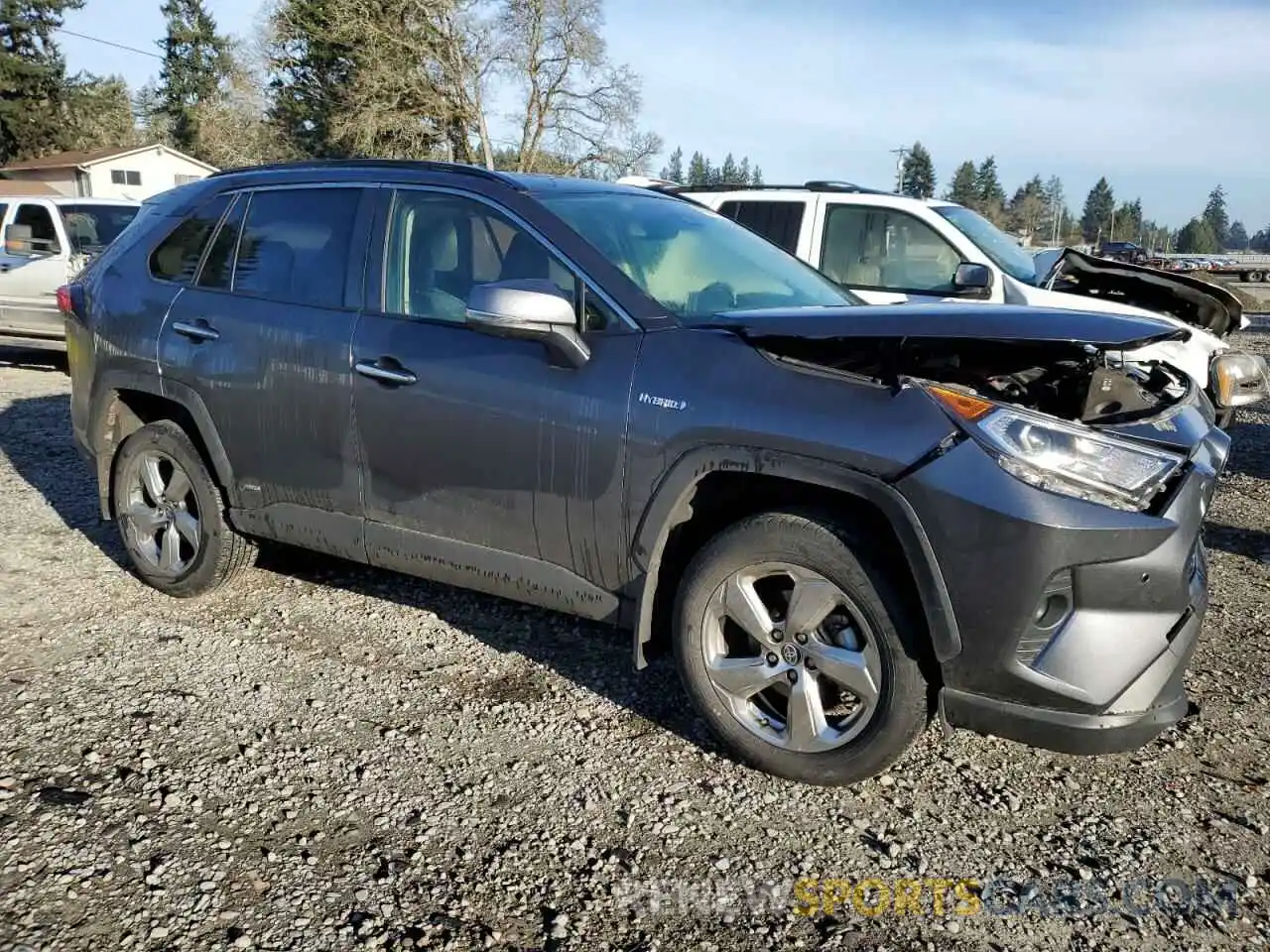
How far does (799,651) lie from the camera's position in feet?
9.72

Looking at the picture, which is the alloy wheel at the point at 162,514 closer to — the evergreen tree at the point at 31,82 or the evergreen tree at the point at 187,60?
the evergreen tree at the point at 31,82

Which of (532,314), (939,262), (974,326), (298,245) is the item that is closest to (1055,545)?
(974,326)

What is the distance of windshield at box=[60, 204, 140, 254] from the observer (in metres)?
12.0

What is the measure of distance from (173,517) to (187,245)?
4.07 feet

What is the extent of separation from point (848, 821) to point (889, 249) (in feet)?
18.8

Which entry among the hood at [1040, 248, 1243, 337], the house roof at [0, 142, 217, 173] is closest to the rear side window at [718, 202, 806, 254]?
the hood at [1040, 248, 1243, 337]

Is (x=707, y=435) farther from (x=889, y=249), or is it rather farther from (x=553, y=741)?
(x=889, y=249)

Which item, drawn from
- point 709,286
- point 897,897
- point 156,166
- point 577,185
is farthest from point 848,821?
point 156,166

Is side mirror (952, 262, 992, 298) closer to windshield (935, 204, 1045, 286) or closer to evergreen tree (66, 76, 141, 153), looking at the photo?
windshield (935, 204, 1045, 286)

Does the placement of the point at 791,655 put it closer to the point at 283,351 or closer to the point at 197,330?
the point at 283,351

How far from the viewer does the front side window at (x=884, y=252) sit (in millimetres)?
7590

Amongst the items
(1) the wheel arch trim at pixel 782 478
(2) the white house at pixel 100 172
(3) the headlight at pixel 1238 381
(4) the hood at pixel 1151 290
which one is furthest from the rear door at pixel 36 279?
(2) the white house at pixel 100 172

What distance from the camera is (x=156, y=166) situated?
166 ft

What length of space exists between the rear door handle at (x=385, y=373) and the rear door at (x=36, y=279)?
32.1 ft
